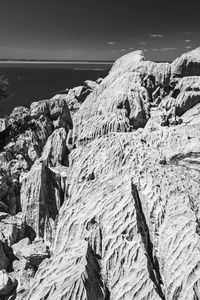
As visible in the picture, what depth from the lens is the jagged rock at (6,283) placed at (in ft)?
35.1

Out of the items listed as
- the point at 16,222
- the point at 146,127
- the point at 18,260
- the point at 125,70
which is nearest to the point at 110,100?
the point at 146,127

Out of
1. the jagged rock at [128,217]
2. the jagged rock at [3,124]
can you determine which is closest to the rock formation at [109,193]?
the jagged rock at [128,217]

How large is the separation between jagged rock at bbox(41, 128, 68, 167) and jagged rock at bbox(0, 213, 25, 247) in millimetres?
3591

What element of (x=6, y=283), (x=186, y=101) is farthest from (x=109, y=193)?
(x=186, y=101)

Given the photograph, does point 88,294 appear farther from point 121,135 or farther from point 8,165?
point 8,165

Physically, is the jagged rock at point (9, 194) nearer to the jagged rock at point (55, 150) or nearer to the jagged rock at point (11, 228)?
the jagged rock at point (11, 228)

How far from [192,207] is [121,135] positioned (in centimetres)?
465

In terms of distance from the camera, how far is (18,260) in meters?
12.1

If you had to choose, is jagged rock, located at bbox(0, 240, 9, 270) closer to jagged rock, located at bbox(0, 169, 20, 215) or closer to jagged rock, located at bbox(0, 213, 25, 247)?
jagged rock, located at bbox(0, 213, 25, 247)

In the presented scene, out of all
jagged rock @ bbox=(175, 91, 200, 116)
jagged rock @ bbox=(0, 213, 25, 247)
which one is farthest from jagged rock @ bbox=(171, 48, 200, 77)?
jagged rock @ bbox=(0, 213, 25, 247)

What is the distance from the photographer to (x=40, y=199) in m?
13.6

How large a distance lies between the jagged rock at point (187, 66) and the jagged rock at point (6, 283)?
45.3ft

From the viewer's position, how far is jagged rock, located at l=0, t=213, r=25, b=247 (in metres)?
12.7

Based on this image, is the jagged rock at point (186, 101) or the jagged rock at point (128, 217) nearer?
the jagged rock at point (128, 217)
